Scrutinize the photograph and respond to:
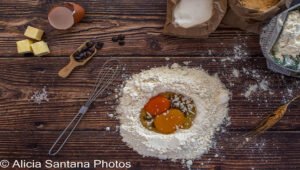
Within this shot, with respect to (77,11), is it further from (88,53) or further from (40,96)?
(40,96)

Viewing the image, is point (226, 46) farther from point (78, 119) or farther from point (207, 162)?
point (78, 119)

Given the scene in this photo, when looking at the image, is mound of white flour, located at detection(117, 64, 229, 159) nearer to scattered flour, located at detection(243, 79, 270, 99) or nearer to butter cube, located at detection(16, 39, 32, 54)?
scattered flour, located at detection(243, 79, 270, 99)

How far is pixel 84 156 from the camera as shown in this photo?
4.62 feet

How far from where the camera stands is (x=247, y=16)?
1.32 meters

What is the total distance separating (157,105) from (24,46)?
0.46 m

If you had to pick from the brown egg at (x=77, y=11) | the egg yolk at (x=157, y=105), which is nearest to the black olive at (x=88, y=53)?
the brown egg at (x=77, y=11)

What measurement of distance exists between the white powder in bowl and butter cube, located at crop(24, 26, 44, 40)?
17.1 inches

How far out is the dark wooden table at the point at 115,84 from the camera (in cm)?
140

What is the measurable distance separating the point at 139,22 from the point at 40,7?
0.33m

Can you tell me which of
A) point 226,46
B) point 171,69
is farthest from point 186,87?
point 226,46

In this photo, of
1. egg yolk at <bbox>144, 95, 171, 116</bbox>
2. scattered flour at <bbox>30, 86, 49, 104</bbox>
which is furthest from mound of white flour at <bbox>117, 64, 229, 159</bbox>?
scattered flour at <bbox>30, 86, 49, 104</bbox>

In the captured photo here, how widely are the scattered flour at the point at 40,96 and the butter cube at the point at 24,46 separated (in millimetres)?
131

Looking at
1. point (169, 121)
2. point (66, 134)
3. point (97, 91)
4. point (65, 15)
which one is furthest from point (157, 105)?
point (65, 15)

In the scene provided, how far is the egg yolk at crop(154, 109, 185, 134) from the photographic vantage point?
1.40m
